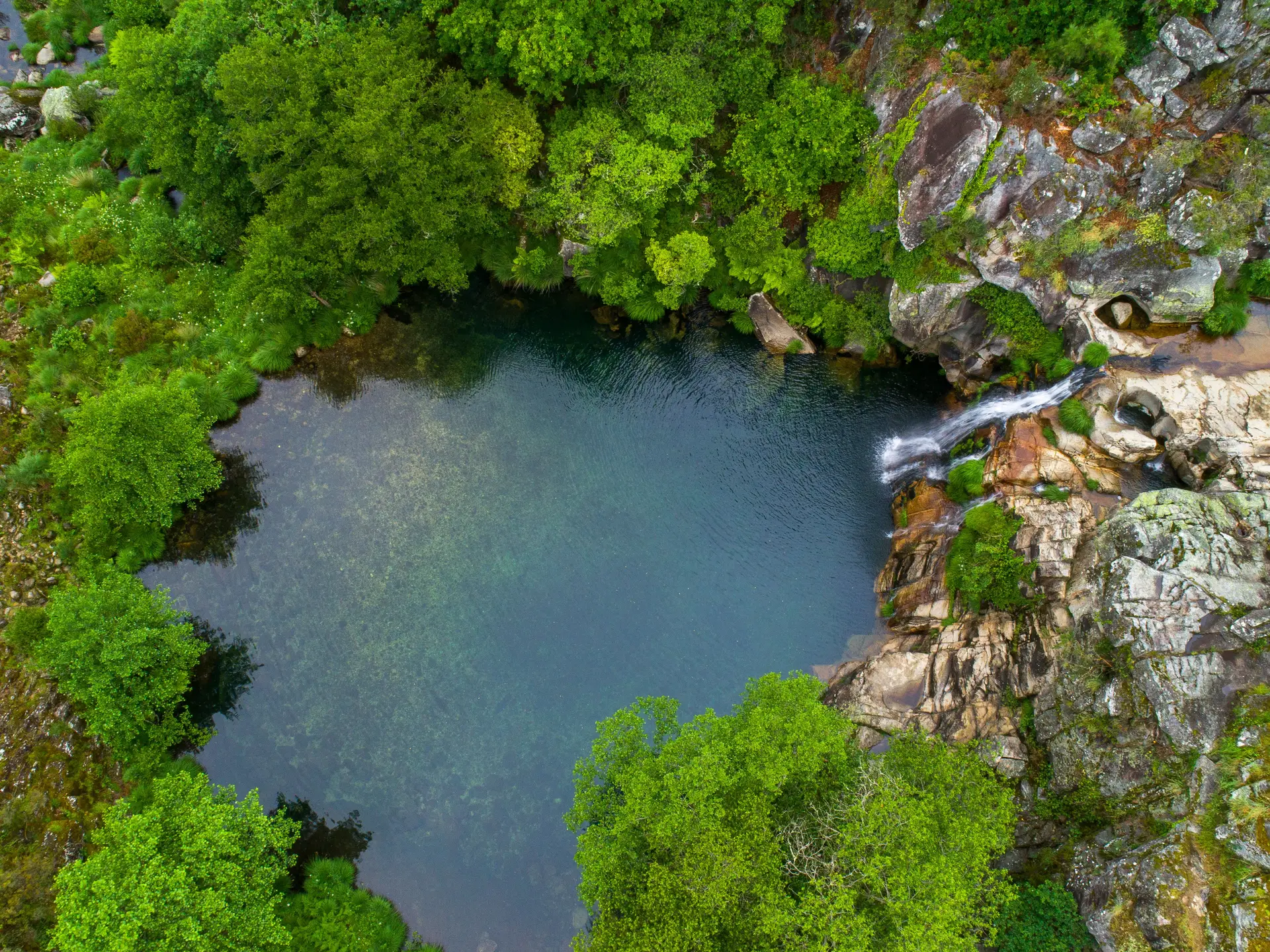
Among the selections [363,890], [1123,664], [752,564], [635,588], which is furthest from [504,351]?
[1123,664]

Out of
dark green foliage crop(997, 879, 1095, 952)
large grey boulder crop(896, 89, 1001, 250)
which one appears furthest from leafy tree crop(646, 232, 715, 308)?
dark green foliage crop(997, 879, 1095, 952)

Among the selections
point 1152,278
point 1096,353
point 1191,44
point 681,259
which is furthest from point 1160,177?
point 681,259

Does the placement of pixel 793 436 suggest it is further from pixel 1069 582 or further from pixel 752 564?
pixel 1069 582

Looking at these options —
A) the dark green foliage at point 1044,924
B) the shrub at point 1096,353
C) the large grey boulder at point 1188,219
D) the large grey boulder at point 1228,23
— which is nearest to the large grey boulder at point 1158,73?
the large grey boulder at point 1228,23

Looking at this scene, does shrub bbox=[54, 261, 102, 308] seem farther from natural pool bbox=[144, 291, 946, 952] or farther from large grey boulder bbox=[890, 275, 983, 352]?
large grey boulder bbox=[890, 275, 983, 352]

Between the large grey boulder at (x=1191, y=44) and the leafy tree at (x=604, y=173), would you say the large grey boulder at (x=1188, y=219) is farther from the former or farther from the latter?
the leafy tree at (x=604, y=173)

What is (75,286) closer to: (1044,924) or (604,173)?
(604,173)

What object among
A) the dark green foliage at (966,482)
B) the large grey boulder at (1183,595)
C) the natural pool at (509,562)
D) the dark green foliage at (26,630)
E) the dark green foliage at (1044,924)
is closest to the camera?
the dark green foliage at (1044,924)
